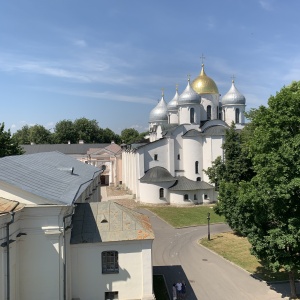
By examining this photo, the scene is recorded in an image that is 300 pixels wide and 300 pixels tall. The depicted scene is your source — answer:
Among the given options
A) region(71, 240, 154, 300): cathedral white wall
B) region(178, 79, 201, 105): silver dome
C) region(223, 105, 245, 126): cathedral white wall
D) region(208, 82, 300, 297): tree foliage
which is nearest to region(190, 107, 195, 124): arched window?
region(178, 79, 201, 105): silver dome

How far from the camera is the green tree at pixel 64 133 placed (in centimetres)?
10788

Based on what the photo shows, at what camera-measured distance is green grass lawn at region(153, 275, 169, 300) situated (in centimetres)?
1682

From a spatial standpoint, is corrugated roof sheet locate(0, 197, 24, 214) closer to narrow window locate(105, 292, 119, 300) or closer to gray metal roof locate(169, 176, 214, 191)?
narrow window locate(105, 292, 119, 300)

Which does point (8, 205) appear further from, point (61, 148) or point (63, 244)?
point (61, 148)

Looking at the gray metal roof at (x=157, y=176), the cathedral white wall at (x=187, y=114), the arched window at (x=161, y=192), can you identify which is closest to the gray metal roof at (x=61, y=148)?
the gray metal roof at (x=157, y=176)

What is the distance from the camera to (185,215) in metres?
36.7

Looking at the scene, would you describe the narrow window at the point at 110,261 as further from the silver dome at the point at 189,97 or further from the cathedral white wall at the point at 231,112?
the cathedral white wall at the point at 231,112

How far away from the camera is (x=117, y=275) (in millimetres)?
14922

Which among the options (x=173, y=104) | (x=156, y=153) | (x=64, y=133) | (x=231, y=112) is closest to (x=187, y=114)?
(x=156, y=153)

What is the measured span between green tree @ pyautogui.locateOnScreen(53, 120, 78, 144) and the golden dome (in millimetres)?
67301

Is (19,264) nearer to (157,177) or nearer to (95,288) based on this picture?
(95,288)

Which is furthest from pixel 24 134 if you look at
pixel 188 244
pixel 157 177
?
pixel 188 244

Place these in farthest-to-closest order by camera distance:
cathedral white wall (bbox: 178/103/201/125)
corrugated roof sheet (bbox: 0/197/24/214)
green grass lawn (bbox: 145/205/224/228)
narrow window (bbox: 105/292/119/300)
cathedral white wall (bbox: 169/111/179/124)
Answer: cathedral white wall (bbox: 169/111/179/124) → cathedral white wall (bbox: 178/103/201/125) → green grass lawn (bbox: 145/205/224/228) → narrow window (bbox: 105/292/119/300) → corrugated roof sheet (bbox: 0/197/24/214)

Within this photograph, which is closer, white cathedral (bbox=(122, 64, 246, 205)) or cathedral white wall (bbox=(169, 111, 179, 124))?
white cathedral (bbox=(122, 64, 246, 205))
